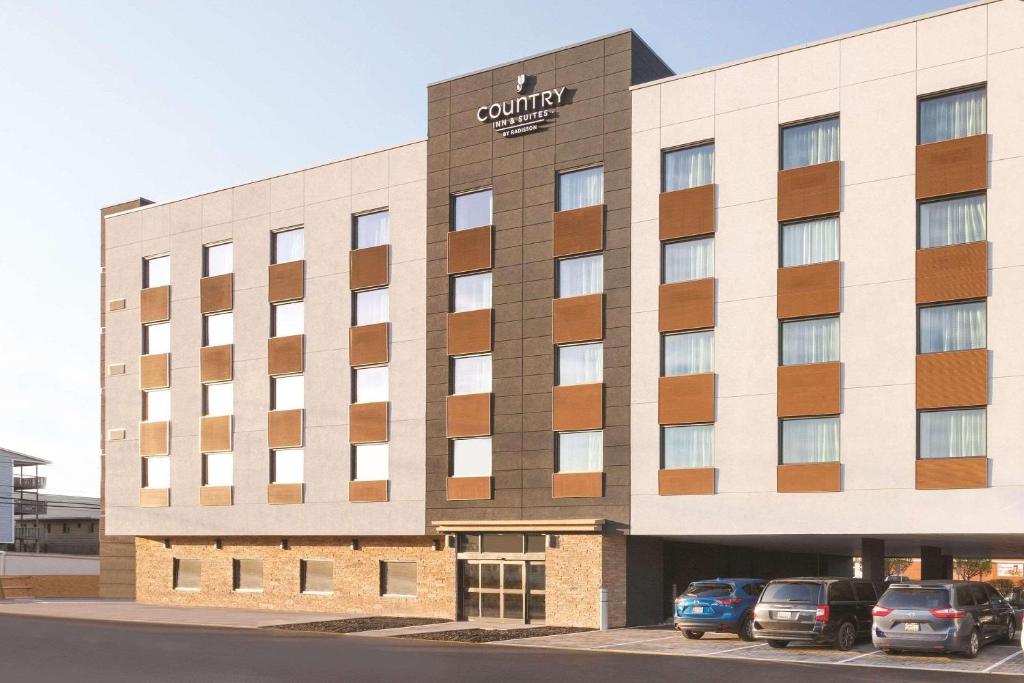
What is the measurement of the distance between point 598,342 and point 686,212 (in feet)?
16.1

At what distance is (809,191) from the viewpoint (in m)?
32.2

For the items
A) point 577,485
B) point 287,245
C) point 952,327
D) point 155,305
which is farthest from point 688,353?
point 155,305

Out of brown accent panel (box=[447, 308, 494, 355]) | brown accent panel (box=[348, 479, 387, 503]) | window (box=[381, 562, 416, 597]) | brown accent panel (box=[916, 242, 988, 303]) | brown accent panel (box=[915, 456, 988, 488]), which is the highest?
brown accent panel (box=[916, 242, 988, 303])

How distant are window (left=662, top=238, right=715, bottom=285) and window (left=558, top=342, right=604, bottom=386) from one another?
3.17 metres

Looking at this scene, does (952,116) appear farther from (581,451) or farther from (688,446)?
(581,451)

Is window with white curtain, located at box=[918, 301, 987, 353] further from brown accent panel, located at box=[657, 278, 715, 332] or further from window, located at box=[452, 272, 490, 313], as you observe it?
window, located at box=[452, 272, 490, 313]

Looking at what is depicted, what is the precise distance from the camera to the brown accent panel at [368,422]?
40.1m

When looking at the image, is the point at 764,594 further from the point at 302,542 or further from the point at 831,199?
the point at 302,542

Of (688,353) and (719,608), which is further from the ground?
(688,353)

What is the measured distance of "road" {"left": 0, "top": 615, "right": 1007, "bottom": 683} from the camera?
2023cm

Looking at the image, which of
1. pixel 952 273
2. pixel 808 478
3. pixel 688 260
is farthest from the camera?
pixel 688 260

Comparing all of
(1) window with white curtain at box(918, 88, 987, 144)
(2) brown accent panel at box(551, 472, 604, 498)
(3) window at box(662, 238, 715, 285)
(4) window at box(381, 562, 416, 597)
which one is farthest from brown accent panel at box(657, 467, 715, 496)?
(1) window with white curtain at box(918, 88, 987, 144)

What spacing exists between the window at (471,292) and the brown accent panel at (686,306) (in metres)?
6.44

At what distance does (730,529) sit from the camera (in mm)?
32688
